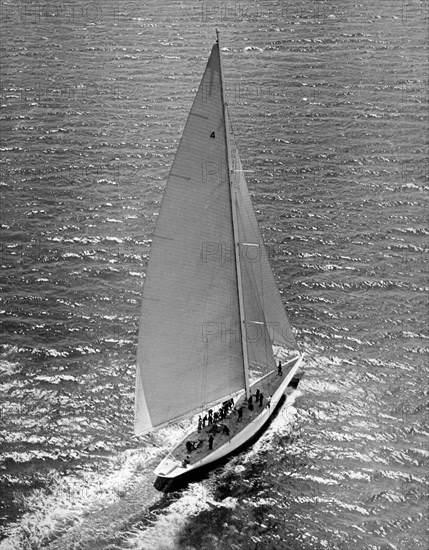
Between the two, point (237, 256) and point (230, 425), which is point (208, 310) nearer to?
point (237, 256)

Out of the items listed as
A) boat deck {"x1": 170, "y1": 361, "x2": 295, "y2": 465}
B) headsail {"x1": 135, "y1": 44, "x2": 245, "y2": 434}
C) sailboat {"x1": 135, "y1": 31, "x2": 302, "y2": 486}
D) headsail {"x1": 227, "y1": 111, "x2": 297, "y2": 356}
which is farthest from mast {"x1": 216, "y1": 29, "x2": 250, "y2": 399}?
headsail {"x1": 227, "y1": 111, "x2": 297, "y2": 356}

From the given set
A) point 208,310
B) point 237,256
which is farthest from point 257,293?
point 237,256

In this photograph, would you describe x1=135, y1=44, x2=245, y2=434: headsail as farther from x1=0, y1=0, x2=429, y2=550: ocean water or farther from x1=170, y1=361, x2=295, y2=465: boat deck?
x1=0, y1=0, x2=429, y2=550: ocean water

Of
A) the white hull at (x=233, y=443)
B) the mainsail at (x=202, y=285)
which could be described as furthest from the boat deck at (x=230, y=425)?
the mainsail at (x=202, y=285)

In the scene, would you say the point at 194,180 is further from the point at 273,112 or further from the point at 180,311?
the point at 273,112

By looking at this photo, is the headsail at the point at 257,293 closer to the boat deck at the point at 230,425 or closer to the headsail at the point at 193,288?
the boat deck at the point at 230,425

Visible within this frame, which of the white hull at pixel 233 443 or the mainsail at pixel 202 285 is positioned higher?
the mainsail at pixel 202 285

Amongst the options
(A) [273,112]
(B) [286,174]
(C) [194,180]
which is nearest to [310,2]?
(A) [273,112]
